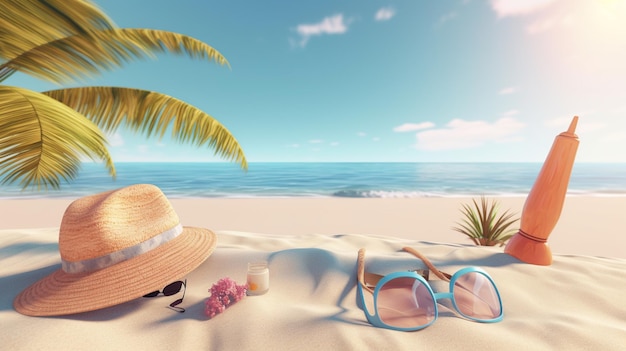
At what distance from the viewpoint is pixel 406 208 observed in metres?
8.20

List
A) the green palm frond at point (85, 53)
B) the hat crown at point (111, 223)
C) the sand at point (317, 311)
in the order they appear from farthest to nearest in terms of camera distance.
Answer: the green palm frond at point (85, 53) < the hat crown at point (111, 223) < the sand at point (317, 311)

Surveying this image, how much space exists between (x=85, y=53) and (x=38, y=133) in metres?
1.57

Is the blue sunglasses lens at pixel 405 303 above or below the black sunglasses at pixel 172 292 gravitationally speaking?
above

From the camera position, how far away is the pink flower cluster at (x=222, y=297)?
4.58ft

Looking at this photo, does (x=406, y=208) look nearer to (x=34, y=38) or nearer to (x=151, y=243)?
(x=151, y=243)

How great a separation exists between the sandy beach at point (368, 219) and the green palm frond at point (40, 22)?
4.05 metres

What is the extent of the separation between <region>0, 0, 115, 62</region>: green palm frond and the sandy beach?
405 cm

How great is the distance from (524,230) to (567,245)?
362 centimetres

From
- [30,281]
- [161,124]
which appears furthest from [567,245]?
[161,124]

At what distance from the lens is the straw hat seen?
1.36 m

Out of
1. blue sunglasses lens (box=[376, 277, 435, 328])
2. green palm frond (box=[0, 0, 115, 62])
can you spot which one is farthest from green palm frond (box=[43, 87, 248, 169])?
blue sunglasses lens (box=[376, 277, 435, 328])

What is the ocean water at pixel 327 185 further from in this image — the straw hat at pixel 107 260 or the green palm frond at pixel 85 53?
the straw hat at pixel 107 260

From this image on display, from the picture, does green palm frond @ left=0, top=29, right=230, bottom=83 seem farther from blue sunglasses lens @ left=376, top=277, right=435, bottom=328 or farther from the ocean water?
blue sunglasses lens @ left=376, top=277, right=435, bottom=328

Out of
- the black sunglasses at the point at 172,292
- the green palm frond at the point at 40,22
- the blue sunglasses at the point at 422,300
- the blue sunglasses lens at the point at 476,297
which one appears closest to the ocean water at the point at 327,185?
the green palm frond at the point at 40,22
